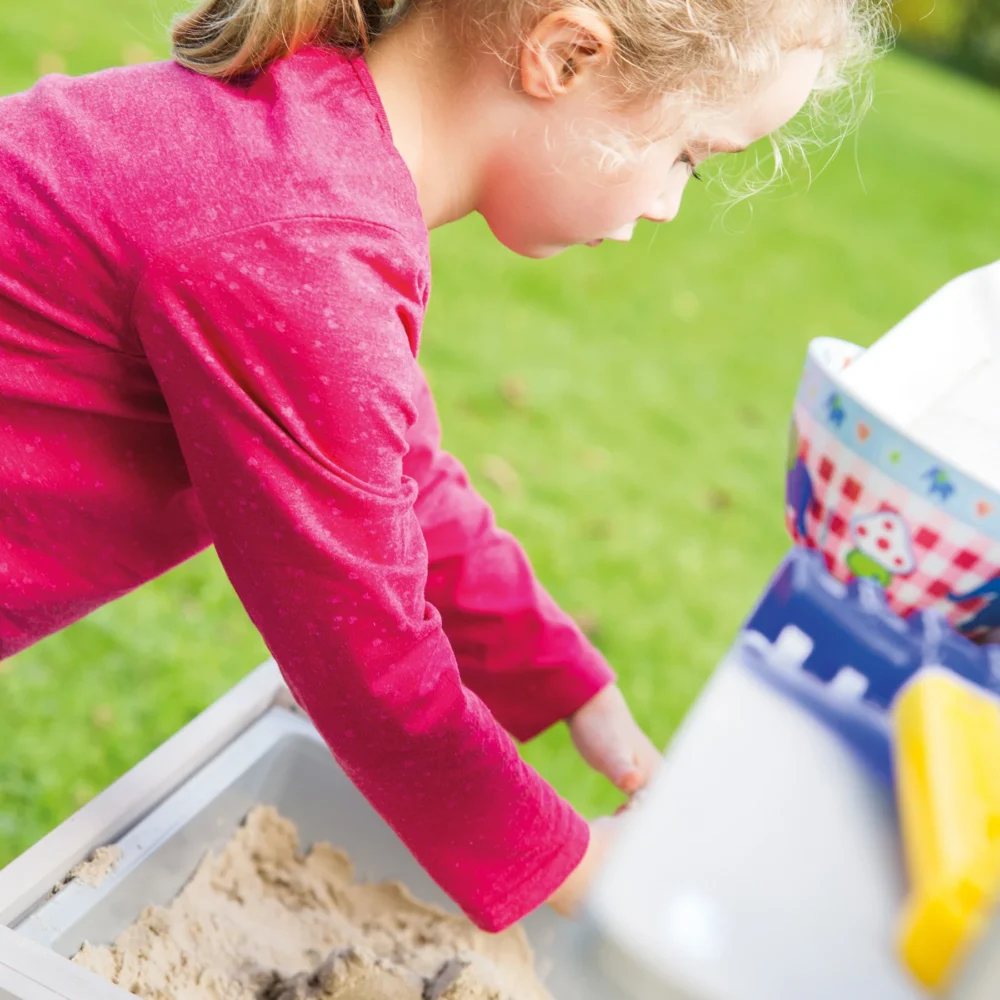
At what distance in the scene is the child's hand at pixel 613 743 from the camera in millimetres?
1159

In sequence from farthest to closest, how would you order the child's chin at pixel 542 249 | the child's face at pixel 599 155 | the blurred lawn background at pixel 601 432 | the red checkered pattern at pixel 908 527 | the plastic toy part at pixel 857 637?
the blurred lawn background at pixel 601 432 → the child's chin at pixel 542 249 → the child's face at pixel 599 155 → the red checkered pattern at pixel 908 527 → the plastic toy part at pixel 857 637

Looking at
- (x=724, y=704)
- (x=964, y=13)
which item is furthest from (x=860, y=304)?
(x=964, y=13)

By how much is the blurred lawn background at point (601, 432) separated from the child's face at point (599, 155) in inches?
12.3

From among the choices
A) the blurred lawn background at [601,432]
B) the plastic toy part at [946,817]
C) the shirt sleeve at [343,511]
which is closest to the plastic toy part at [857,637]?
the plastic toy part at [946,817]

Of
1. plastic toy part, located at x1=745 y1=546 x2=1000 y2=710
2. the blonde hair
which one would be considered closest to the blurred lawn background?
the blonde hair

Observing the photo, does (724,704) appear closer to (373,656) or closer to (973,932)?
(973,932)

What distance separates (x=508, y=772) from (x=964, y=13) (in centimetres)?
1381

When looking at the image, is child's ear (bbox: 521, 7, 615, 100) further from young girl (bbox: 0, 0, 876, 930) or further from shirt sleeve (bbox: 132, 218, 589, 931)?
shirt sleeve (bbox: 132, 218, 589, 931)

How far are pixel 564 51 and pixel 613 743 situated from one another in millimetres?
639

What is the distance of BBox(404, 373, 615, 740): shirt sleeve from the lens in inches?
46.6

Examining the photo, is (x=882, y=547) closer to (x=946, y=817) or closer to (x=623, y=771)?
(x=946, y=817)

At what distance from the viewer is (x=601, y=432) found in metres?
2.89

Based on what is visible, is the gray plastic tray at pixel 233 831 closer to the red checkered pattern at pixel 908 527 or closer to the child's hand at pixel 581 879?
the child's hand at pixel 581 879

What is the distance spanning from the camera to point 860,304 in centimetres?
415
